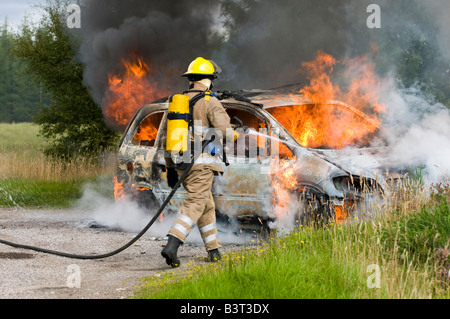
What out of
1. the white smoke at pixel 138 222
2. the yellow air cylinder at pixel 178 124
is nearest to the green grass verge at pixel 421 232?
the white smoke at pixel 138 222

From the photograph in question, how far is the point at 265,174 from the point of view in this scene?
269 inches

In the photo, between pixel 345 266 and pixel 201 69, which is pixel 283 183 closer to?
pixel 201 69

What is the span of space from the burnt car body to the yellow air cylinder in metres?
0.84

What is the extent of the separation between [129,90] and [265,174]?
175 inches

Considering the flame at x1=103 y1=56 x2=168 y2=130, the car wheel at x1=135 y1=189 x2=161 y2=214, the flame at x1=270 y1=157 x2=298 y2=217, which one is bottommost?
the car wheel at x1=135 y1=189 x2=161 y2=214

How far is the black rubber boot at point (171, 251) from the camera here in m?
5.85

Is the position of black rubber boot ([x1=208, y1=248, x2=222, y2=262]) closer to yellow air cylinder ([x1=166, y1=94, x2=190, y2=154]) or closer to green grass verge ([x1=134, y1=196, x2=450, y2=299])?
green grass verge ([x1=134, y1=196, x2=450, y2=299])

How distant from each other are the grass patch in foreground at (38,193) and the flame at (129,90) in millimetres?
1949

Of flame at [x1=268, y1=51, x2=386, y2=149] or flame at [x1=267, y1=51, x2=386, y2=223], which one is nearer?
flame at [x1=267, y1=51, x2=386, y2=223]

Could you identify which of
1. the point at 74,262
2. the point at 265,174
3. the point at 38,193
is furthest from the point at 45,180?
the point at 265,174

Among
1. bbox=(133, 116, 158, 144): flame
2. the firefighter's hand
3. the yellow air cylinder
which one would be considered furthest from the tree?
the yellow air cylinder

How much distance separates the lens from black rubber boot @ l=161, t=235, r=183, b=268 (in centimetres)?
585

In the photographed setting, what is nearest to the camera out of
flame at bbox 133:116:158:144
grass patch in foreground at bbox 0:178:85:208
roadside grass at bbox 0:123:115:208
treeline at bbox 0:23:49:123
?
flame at bbox 133:116:158:144
